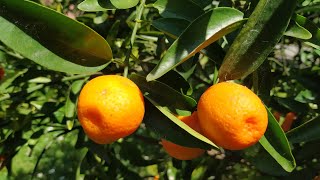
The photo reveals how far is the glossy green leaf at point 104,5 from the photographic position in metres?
0.81

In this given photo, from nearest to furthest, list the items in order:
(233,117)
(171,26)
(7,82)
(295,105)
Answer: (233,117), (171,26), (295,105), (7,82)

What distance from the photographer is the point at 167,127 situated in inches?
29.2

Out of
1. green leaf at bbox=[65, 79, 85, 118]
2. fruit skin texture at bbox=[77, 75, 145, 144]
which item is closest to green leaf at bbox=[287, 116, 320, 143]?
fruit skin texture at bbox=[77, 75, 145, 144]

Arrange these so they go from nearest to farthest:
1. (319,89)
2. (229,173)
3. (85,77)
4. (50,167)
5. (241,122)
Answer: (241,122) < (319,89) < (85,77) < (229,173) < (50,167)

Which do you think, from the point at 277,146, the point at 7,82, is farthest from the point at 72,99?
the point at 277,146

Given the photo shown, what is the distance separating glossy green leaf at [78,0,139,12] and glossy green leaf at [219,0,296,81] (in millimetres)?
211

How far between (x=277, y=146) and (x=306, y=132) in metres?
0.15

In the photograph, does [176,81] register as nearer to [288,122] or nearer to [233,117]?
[233,117]

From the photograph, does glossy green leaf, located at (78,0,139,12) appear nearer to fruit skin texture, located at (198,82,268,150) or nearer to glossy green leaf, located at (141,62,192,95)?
glossy green leaf, located at (141,62,192,95)

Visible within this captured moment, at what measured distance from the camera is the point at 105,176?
1499 millimetres

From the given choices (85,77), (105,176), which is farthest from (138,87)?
(105,176)

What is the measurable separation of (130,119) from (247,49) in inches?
8.6

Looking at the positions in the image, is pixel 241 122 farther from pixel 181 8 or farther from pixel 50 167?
pixel 50 167

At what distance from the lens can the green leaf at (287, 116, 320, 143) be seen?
0.88 meters
